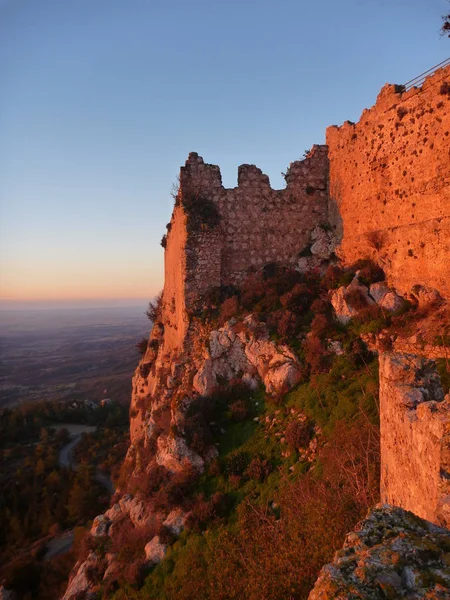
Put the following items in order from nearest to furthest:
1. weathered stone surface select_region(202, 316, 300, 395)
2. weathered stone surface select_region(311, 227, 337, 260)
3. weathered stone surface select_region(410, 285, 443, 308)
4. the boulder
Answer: weathered stone surface select_region(410, 285, 443, 308) → weathered stone surface select_region(202, 316, 300, 395) → the boulder → weathered stone surface select_region(311, 227, 337, 260)

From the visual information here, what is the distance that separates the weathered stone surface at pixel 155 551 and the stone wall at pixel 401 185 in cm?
950

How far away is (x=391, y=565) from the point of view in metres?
2.63

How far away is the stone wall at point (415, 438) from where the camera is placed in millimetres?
3662

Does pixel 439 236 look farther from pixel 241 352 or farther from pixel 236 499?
pixel 236 499

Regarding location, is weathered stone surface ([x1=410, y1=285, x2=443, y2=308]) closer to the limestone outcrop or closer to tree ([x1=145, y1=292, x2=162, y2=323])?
the limestone outcrop

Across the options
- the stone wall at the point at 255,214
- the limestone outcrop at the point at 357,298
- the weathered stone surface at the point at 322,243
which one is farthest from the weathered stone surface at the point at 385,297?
the stone wall at the point at 255,214

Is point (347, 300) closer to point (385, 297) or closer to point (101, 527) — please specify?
point (385, 297)

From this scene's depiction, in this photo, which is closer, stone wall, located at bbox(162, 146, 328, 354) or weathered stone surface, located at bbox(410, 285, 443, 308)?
weathered stone surface, located at bbox(410, 285, 443, 308)

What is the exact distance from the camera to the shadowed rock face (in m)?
2.43

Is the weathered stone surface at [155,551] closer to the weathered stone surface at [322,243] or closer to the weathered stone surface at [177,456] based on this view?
the weathered stone surface at [177,456]

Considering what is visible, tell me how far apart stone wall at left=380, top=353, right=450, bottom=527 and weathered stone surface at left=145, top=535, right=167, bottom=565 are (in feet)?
20.3

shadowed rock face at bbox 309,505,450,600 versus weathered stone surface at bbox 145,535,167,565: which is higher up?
shadowed rock face at bbox 309,505,450,600

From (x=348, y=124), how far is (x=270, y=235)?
5089 mm

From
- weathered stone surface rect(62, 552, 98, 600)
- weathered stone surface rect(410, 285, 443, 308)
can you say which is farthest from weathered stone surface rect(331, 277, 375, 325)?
weathered stone surface rect(62, 552, 98, 600)
